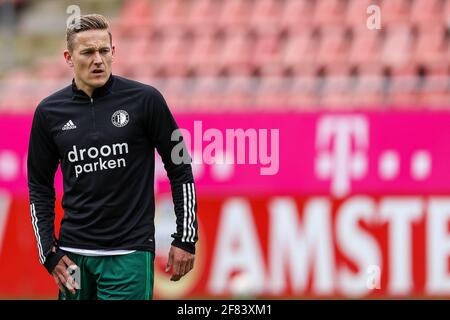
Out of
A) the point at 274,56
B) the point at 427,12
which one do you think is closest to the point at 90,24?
the point at 274,56

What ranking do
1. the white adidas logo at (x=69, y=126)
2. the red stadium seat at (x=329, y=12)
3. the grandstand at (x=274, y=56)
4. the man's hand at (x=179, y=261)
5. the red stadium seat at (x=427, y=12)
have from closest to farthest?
the man's hand at (x=179, y=261) → the white adidas logo at (x=69, y=126) → the grandstand at (x=274, y=56) → the red stadium seat at (x=427, y=12) → the red stadium seat at (x=329, y=12)

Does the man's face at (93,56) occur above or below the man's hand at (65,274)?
above

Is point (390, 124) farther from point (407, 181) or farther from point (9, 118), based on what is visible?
point (9, 118)

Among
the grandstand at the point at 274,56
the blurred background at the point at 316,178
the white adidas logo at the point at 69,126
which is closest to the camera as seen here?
the white adidas logo at the point at 69,126

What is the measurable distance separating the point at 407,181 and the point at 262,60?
213 centimetres

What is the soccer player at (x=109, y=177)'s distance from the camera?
4.34 metres

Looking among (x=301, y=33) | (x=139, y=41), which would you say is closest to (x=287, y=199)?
(x=301, y=33)

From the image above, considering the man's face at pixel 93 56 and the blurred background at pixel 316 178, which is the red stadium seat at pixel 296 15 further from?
A: the man's face at pixel 93 56

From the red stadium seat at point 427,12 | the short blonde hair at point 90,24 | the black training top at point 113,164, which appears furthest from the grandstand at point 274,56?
the short blonde hair at point 90,24

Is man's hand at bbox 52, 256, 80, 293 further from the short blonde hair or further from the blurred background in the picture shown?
the blurred background

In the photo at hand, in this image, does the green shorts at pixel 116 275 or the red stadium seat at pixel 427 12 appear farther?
the red stadium seat at pixel 427 12

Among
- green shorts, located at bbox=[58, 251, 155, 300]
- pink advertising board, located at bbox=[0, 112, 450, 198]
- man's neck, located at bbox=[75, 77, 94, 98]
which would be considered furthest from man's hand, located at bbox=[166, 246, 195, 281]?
pink advertising board, located at bbox=[0, 112, 450, 198]

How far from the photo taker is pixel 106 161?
4.34 meters

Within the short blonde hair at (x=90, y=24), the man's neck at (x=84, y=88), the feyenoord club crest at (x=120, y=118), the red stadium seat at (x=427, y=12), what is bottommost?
the feyenoord club crest at (x=120, y=118)
